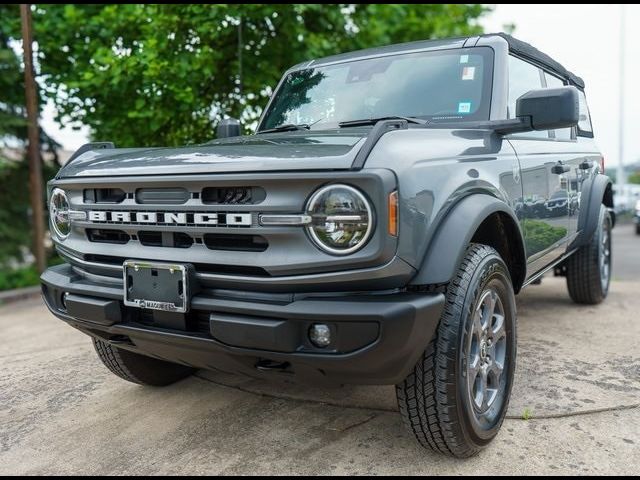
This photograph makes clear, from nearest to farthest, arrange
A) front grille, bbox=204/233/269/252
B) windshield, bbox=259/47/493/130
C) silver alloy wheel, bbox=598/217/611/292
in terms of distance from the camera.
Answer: front grille, bbox=204/233/269/252, windshield, bbox=259/47/493/130, silver alloy wheel, bbox=598/217/611/292

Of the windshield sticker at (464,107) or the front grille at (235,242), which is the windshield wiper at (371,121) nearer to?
the windshield sticker at (464,107)

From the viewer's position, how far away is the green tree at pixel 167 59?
641 centimetres

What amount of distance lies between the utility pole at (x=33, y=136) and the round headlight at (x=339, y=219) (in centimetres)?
646

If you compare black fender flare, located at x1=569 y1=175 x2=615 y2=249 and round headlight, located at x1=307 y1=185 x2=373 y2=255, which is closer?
round headlight, located at x1=307 y1=185 x2=373 y2=255

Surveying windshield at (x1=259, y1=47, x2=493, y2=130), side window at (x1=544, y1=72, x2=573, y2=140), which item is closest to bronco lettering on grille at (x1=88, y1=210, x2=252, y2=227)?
windshield at (x1=259, y1=47, x2=493, y2=130)

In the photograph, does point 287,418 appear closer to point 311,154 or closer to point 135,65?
point 311,154

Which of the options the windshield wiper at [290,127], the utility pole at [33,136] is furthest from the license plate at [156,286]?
the utility pole at [33,136]

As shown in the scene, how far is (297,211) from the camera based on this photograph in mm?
2016

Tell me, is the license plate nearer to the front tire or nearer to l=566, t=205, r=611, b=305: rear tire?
the front tire

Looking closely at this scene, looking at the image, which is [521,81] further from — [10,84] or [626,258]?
[626,258]

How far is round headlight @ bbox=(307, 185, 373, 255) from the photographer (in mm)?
1946

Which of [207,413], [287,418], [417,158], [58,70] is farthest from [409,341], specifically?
[58,70]

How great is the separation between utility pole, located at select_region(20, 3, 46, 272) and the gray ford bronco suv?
4938 mm

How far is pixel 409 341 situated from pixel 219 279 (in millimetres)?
749
